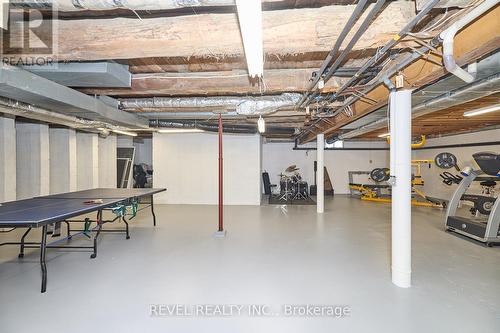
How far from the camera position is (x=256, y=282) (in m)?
2.66

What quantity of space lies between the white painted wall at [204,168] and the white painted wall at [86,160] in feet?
5.37

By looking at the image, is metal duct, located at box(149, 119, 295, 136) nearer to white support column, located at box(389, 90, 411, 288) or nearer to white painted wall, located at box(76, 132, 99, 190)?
white painted wall, located at box(76, 132, 99, 190)

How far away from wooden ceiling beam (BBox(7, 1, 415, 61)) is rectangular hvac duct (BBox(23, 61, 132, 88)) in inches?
14.3

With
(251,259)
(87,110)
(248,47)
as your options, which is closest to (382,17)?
(248,47)

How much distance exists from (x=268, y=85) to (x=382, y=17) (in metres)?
1.48

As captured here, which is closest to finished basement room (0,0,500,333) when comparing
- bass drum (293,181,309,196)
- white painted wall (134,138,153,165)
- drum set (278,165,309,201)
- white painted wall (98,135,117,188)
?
white painted wall (98,135,117,188)

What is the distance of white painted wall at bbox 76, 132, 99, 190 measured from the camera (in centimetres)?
675

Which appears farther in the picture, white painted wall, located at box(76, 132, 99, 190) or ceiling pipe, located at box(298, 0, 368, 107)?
white painted wall, located at box(76, 132, 99, 190)

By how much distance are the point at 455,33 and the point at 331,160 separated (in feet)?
29.9

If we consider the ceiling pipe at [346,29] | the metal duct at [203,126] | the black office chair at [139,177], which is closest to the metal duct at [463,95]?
the ceiling pipe at [346,29]

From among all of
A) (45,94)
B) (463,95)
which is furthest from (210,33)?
(463,95)

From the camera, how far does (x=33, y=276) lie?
281cm

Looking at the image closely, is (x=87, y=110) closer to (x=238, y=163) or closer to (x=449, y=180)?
(x=238, y=163)

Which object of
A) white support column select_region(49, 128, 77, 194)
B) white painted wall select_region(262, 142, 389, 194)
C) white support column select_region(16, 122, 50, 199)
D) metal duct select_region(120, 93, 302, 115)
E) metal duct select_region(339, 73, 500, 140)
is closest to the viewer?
metal duct select_region(339, 73, 500, 140)
